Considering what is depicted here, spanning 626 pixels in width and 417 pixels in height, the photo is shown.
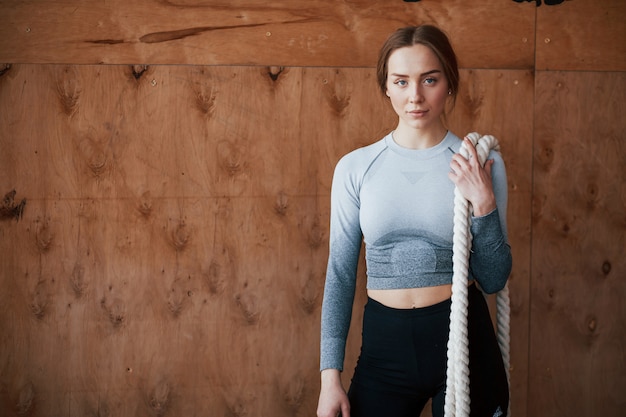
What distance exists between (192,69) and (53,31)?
43cm

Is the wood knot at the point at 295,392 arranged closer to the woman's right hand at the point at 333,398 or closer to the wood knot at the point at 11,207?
the woman's right hand at the point at 333,398

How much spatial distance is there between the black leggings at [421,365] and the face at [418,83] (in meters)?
0.42

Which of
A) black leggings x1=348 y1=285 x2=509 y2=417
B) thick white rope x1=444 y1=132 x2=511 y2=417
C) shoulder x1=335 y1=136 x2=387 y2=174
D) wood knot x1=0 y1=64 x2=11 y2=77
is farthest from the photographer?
wood knot x1=0 y1=64 x2=11 y2=77

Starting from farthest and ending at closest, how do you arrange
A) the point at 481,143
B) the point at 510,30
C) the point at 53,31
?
the point at 510,30
the point at 53,31
the point at 481,143

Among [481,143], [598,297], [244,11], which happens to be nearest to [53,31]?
[244,11]

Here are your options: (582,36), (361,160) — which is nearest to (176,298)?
(361,160)

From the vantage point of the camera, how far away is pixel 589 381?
6.70ft

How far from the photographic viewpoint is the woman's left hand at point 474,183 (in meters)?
1.20

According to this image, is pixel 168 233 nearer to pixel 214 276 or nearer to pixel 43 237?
pixel 214 276

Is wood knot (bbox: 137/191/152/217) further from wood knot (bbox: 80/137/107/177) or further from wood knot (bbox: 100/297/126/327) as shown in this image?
wood knot (bbox: 100/297/126/327)

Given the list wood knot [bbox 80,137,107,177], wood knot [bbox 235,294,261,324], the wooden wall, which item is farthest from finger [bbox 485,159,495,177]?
wood knot [bbox 80,137,107,177]

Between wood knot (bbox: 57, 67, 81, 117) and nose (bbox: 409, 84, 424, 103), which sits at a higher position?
wood knot (bbox: 57, 67, 81, 117)

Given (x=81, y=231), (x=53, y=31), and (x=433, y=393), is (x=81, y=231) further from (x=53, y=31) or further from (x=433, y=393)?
(x=433, y=393)

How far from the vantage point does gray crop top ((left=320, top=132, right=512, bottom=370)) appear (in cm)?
127
